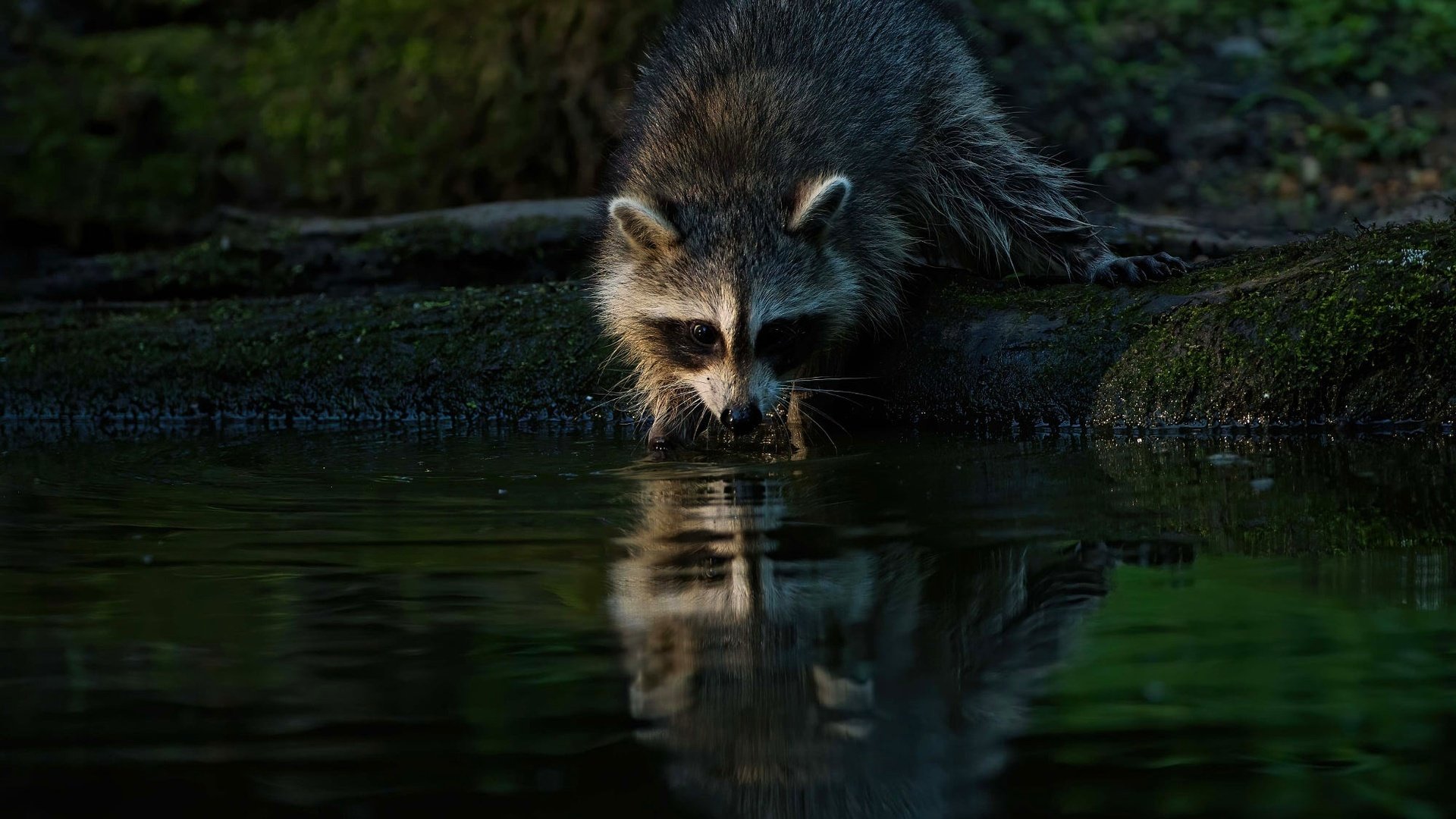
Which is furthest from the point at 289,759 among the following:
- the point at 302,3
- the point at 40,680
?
the point at 302,3

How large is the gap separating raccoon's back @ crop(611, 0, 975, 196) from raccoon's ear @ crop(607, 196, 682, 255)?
0.19 meters

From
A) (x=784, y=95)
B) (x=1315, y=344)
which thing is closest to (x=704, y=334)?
(x=784, y=95)

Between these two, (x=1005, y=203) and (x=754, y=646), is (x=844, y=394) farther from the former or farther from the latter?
(x=754, y=646)

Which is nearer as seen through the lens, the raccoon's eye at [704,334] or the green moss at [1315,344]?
the green moss at [1315,344]

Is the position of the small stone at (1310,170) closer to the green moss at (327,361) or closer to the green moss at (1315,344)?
the green moss at (1315,344)

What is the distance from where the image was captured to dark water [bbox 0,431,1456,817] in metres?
1.81

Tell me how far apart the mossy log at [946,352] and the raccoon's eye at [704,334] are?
839mm

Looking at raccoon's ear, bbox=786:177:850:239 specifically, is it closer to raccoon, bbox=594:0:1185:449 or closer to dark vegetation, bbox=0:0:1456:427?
raccoon, bbox=594:0:1185:449

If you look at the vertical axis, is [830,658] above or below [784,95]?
below

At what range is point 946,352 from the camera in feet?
17.0

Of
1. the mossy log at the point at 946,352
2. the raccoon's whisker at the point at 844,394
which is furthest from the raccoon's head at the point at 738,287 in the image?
the mossy log at the point at 946,352

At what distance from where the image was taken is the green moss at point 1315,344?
14.8 ft

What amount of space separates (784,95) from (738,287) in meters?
0.79

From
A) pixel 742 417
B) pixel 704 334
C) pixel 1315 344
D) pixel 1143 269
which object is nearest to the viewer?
pixel 742 417
